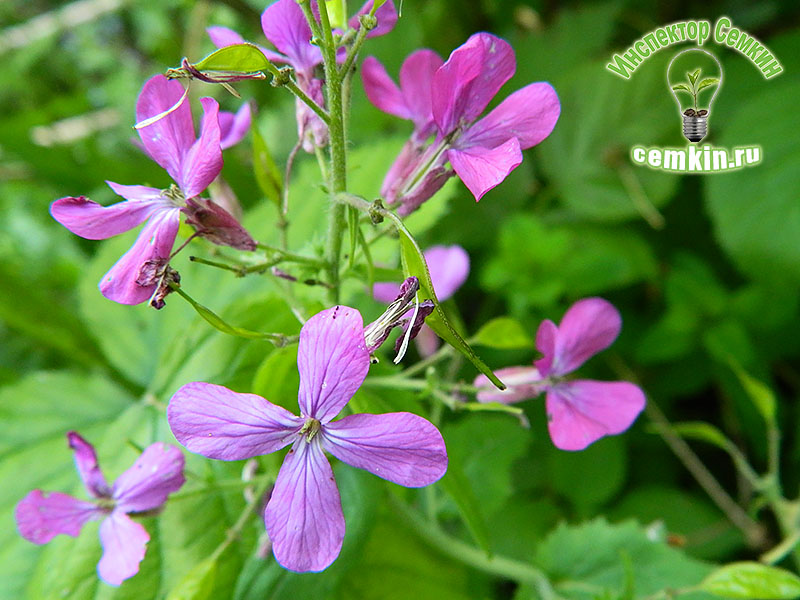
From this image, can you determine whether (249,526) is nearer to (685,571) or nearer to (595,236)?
(685,571)

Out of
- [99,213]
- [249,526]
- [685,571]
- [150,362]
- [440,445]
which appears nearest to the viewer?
[440,445]

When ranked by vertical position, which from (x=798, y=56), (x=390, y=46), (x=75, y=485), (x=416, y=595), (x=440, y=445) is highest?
(x=798, y=56)

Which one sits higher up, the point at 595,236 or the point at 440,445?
the point at 440,445

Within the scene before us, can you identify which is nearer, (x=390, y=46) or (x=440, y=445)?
(x=440, y=445)

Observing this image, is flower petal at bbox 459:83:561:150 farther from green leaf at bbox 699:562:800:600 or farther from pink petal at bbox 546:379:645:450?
green leaf at bbox 699:562:800:600

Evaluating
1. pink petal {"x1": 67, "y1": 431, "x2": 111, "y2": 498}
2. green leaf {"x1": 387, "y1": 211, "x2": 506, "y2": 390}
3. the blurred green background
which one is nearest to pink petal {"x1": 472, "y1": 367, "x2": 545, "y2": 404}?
the blurred green background

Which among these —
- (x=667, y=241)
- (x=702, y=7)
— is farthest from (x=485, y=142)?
(x=702, y=7)
